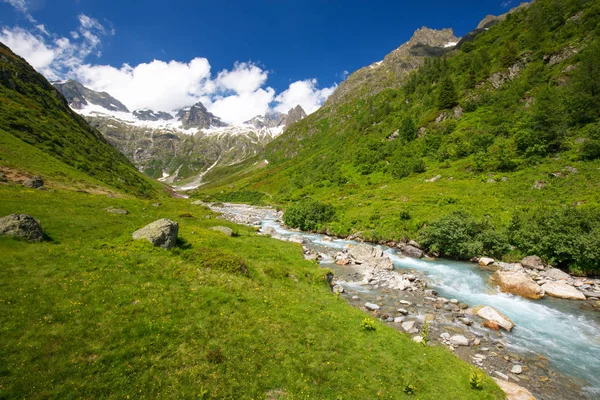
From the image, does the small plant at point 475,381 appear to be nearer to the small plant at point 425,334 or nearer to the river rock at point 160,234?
the small plant at point 425,334

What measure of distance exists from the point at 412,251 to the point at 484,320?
62.6 feet

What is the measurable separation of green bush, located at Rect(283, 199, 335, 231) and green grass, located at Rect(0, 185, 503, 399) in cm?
4156

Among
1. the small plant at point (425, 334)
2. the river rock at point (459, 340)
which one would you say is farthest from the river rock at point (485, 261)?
the small plant at point (425, 334)

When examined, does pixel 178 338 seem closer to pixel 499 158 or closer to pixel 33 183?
pixel 33 183

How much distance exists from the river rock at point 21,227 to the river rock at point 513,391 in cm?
3134

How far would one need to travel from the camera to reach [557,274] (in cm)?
2875

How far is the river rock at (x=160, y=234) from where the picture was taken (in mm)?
21266

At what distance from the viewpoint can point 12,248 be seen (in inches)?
623

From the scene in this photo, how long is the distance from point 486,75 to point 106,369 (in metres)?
134

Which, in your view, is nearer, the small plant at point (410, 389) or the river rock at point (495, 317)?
the small plant at point (410, 389)

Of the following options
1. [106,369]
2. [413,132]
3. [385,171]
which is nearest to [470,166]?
[385,171]

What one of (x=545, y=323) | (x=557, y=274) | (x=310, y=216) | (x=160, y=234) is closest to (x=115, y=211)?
(x=160, y=234)

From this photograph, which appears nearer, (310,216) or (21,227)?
(21,227)

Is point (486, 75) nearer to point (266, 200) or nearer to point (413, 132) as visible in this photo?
point (413, 132)
